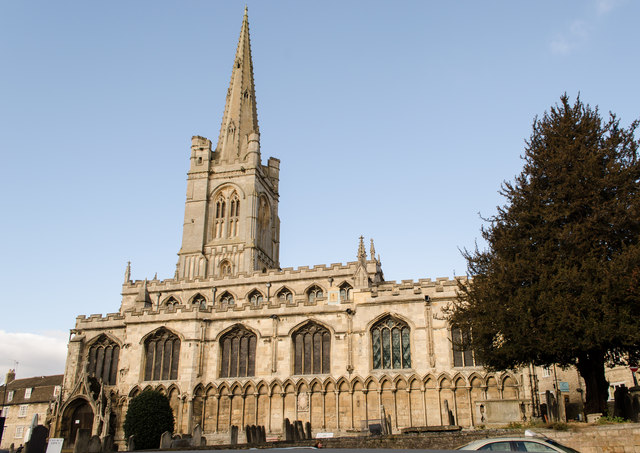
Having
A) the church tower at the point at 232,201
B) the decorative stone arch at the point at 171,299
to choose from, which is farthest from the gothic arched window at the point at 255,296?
the church tower at the point at 232,201

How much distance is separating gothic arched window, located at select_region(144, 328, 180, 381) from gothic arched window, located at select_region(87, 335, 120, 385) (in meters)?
4.01

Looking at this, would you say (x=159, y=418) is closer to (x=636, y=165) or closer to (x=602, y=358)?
(x=602, y=358)

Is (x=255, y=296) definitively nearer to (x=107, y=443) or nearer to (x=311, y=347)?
(x=311, y=347)

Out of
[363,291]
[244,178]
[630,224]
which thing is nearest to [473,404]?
[363,291]

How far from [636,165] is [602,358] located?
274 inches

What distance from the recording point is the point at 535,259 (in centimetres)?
2094

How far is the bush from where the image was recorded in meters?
29.9

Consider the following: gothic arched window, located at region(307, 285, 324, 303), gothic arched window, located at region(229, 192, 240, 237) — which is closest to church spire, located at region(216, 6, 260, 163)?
gothic arched window, located at region(229, 192, 240, 237)

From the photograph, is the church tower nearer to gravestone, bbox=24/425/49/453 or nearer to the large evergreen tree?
the large evergreen tree

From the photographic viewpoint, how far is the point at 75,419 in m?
33.3

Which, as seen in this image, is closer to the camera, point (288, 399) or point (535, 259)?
point (535, 259)

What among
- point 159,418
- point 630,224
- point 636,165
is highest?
point 636,165

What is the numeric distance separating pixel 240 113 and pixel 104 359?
31.6 meters

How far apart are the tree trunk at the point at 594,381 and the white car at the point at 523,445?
8300 millimetres
